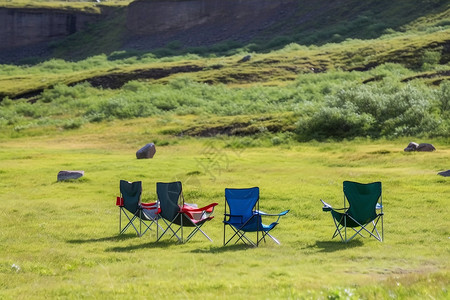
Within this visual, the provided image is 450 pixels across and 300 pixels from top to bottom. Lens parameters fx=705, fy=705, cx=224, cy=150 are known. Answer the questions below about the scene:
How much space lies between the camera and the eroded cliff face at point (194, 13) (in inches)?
5527

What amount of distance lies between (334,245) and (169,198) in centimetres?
394

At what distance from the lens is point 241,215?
15.7 meters

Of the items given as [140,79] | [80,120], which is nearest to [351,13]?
[140,79]

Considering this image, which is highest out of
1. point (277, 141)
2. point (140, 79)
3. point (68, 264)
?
point (68, 264)

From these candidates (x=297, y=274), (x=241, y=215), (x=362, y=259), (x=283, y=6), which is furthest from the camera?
(x=283, y=6)


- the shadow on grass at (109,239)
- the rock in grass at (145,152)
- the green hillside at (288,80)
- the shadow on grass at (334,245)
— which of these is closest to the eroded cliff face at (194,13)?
the green hillside at (288,80)

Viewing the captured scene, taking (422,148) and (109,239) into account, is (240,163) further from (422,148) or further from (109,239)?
(109,239)

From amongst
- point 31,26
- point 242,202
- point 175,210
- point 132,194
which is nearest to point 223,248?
point 242,202

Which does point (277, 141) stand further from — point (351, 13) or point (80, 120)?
point (351, 13)

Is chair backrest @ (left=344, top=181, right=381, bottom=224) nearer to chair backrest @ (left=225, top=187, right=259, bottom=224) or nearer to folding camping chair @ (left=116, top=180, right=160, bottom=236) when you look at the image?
chair backrest @ (left=225, top=187, right=259, bottom=224)

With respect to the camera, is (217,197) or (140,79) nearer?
(217,197)

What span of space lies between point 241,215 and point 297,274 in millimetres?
4125

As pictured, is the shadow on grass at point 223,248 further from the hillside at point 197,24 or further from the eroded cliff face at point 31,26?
the eroded cliff face at point 31,26

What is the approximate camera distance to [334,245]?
51.3 feet
